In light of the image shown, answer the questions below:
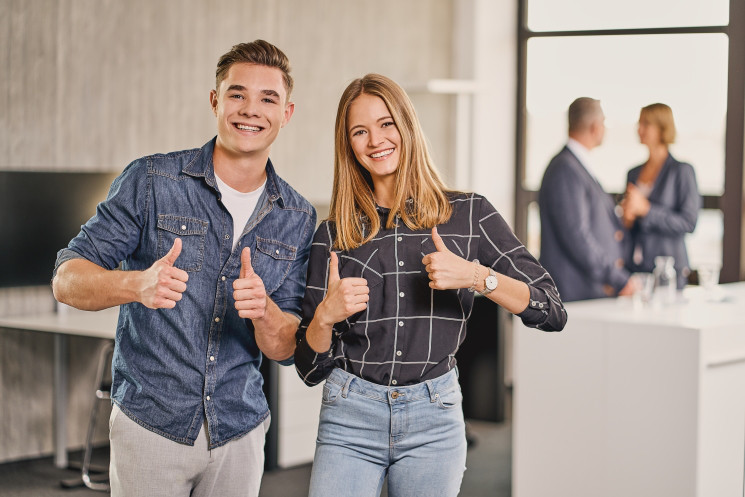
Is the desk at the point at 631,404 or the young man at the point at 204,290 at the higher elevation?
the young man at the point at 204,290

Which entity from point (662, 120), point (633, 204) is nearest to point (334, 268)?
point (633, 204)

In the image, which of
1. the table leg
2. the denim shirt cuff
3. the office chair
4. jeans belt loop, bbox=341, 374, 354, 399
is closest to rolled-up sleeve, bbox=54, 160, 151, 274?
the denim shirt cuff

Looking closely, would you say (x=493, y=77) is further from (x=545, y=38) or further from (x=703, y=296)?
(x=703, y=296)

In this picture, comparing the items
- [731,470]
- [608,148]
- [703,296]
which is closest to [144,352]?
[731,470]

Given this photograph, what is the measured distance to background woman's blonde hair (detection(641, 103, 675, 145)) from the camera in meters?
5.23

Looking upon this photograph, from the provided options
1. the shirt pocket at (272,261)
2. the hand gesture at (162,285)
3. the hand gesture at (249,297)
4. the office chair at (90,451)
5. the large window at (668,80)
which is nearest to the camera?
the hand gesture at (162,285)

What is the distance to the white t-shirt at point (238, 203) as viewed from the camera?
2092mm

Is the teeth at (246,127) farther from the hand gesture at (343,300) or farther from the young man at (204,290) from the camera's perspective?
the hand gesture at (343,300)

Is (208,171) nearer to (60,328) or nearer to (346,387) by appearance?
(346,387)

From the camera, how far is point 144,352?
1.98 metres

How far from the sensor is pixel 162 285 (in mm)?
1745

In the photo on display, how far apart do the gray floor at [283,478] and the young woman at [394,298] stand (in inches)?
86.2

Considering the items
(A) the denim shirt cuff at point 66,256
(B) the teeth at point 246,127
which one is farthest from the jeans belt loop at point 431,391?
(A) the denim shirt cuff at point 66,256

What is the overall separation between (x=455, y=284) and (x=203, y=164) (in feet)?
2.00
